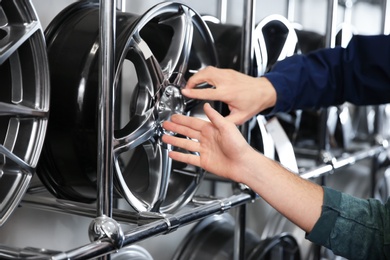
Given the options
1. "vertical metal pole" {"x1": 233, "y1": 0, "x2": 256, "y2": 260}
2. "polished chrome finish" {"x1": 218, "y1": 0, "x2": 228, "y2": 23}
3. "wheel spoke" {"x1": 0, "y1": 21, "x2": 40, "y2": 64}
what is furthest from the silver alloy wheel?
"polished chrome finish" {"x1": 218, "y1": 0, "x2": 228, "y2": 23}

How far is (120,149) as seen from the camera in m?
1.27

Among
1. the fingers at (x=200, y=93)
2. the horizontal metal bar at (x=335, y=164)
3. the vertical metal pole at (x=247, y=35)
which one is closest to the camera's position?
the fingers at (x=200, y=93)

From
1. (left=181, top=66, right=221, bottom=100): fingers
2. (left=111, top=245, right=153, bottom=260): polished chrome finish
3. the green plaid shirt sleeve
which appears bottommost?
(left=111, top=245, right=153, bottom=260): polished chrome finish

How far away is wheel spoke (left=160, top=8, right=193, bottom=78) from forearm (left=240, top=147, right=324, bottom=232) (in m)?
0.30

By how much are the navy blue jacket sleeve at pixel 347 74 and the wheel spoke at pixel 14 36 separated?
0.86 m

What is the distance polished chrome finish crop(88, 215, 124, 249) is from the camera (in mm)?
1162

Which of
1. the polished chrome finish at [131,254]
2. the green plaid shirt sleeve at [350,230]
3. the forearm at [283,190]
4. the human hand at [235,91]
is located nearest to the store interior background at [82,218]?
the polished chrome finish at [131,254]

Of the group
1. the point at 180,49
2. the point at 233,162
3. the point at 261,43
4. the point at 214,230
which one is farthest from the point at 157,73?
the point at 214,230

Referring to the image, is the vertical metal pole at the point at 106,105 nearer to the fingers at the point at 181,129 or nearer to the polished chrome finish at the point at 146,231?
the polished chrome finish at the point at 146,231

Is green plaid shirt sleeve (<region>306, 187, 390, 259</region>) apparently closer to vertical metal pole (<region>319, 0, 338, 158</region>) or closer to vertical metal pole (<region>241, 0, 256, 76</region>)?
vertical metal pole (<region>241, 0, 256, 76</region>)

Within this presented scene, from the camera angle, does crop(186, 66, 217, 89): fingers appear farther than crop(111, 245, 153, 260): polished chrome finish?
No

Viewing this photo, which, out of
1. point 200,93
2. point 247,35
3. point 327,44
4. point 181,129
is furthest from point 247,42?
point 327,44

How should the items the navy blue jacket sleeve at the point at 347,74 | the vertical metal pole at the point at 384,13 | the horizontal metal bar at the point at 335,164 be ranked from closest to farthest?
the navy blue jacket sleeve at the point at 347,74 < the horizontal metal bar at the point at 335,164 < the vertical metal pole at the point at 384,13

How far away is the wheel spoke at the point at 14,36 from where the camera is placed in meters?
1.11
